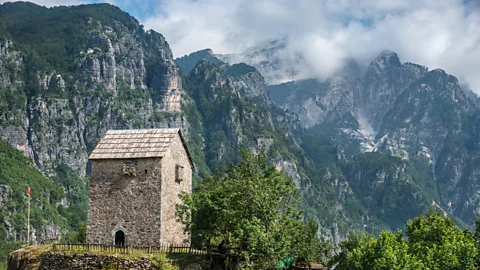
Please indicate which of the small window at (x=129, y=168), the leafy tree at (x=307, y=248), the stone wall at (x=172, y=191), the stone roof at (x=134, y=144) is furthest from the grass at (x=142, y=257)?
the leafy tree at (x=307, y=248)

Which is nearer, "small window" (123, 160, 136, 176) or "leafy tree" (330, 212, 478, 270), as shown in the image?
"leafy tree" (330, 212, 478, 270)

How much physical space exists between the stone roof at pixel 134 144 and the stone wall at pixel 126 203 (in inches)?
22.5

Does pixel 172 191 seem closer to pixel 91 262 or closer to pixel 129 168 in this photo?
pixel 129 168

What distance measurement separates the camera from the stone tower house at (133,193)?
51594 millimetres

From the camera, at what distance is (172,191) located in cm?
5459

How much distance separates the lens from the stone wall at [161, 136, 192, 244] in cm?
5247

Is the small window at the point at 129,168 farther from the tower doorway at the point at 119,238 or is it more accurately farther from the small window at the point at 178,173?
the tower doorway at the point at 119,238

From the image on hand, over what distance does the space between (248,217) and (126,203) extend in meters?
11.3

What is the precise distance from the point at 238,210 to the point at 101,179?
523 inches

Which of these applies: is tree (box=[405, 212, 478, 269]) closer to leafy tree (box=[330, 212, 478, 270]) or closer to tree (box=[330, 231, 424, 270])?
leafy tree (box=[330, 212, 478, 270])

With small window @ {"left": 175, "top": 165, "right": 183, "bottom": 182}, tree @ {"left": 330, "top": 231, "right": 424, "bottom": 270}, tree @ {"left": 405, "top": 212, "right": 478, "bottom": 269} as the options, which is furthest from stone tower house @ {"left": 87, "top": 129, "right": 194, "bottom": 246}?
tree @ {"left": 405, "top": 212, "right": 478, "bottom": 269}

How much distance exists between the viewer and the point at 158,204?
5153 cm

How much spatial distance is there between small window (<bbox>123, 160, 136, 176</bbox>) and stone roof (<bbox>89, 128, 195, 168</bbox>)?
0.54 metres

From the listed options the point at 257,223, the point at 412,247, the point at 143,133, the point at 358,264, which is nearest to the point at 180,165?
the point at 143,133
